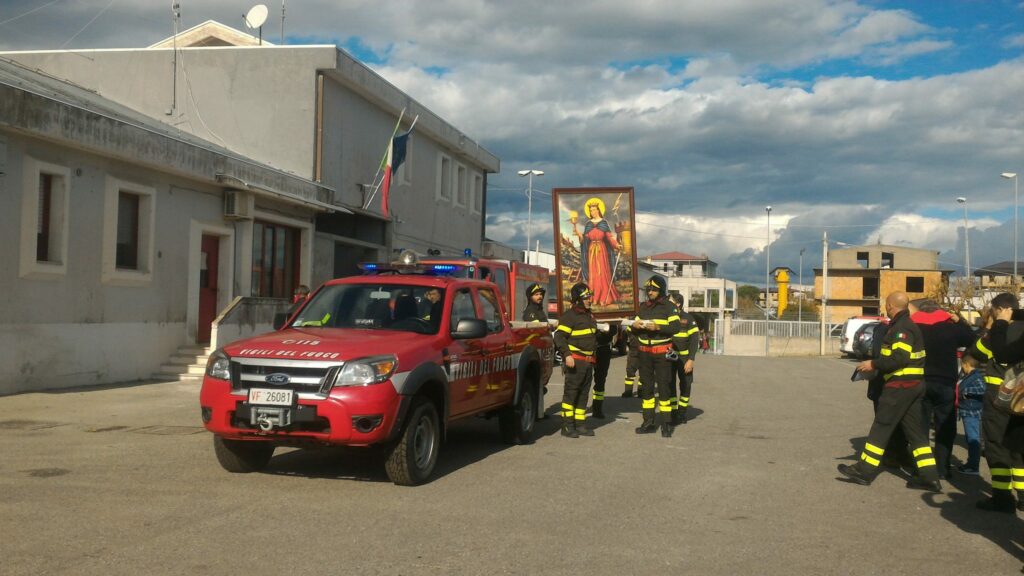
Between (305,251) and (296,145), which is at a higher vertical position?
(296,145)

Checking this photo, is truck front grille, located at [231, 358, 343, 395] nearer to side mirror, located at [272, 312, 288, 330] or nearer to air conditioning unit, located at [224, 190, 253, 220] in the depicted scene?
side mirror, located at [272, 312, 288, 330]

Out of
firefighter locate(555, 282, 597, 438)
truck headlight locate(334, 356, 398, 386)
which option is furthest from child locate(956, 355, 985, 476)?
truck headlight locate(334, 356, 398, 386)

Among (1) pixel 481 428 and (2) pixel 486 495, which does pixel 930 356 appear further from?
(1) pixel 481 428

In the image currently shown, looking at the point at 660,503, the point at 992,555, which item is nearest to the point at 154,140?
the point at 660,503

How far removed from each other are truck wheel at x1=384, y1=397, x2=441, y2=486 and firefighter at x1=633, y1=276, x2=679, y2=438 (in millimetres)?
4149

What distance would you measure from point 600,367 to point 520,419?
11.9 feet

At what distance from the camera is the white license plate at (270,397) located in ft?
24.9

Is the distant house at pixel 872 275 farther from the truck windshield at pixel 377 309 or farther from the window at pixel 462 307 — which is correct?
the truck windshield at pixel 377 309

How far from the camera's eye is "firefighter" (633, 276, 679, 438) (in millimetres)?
11875

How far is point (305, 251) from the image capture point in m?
23.7

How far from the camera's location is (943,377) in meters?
9.53

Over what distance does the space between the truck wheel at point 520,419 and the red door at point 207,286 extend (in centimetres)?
1038

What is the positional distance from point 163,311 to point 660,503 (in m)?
12.7

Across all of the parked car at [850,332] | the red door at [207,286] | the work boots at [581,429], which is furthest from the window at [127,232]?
the parked car at [850,332]
